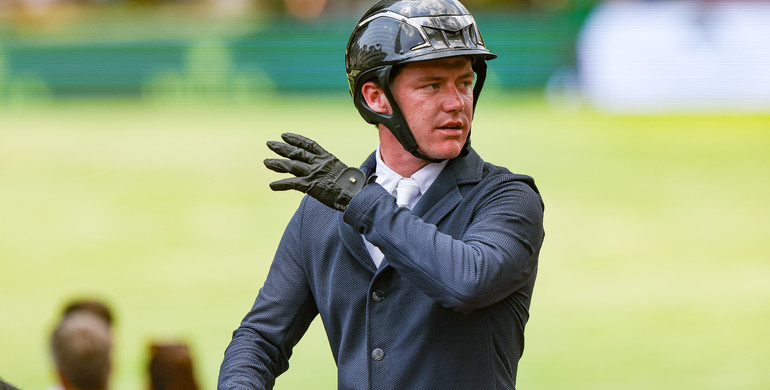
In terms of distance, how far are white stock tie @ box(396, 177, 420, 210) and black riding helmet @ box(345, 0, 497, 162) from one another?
0.08 metres

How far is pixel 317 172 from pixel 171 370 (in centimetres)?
241

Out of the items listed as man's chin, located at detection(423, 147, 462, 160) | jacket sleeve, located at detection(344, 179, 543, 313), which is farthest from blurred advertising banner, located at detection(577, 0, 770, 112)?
jacket sleeve, located at detection(344, 179, 543, 313)

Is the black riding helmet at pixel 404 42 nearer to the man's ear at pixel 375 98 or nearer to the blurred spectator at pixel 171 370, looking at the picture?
the man's ear at pixel 375 98

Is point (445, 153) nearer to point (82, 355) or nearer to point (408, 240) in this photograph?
point (408, 240)

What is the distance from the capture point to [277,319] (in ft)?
9.44

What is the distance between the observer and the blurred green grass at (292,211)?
9.66 meters

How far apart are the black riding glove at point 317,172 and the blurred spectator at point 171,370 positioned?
7.66ft

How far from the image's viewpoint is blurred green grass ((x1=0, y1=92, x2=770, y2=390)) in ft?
31.7

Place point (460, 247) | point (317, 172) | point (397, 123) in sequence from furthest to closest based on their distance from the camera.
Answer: point (397, 123) → point (317, 172) → point (460, 247)

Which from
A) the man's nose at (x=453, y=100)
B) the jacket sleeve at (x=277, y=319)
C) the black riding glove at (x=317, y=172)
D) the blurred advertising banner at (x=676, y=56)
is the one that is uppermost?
the blurred advertising banner at (x=676, y=56)

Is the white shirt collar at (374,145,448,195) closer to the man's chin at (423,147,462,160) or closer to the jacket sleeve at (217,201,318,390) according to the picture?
the man's chin at (423,147,462,160)

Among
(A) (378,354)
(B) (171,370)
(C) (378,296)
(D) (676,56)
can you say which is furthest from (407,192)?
(D) (676,56)

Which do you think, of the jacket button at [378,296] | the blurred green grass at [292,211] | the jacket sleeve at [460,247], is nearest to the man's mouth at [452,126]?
the jacket sleeve at [460,247]

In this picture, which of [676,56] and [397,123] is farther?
[676,56]
